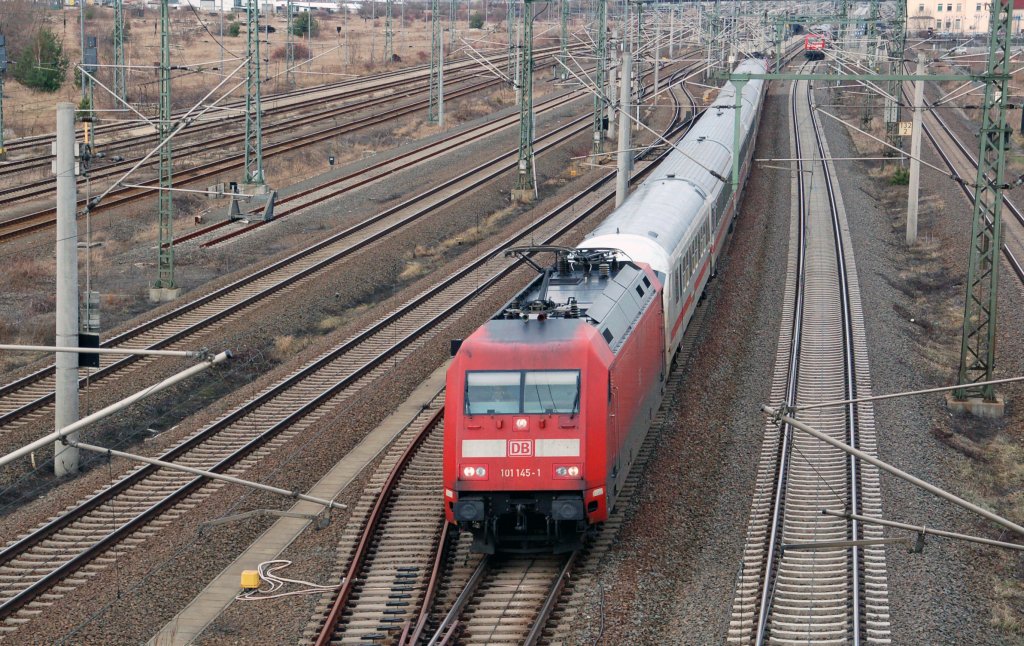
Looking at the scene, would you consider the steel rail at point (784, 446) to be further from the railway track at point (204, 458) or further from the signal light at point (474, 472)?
the railway track at point (204, 458)

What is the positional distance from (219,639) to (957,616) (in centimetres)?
868

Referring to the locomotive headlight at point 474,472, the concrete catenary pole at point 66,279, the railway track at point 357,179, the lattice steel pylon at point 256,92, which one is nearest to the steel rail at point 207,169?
the lattice steel pylon at point 256,92

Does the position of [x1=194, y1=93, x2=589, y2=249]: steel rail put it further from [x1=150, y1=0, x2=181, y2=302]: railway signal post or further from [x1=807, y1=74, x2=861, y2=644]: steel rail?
[x1=807, y1=74, x2=861, y2=644]: steel rail

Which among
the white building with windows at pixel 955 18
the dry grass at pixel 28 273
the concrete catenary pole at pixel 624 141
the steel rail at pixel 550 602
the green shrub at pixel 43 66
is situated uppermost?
the white building with windows at pixel 955 18

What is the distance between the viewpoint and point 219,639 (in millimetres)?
14758

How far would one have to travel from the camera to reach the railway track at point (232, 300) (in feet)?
81.1

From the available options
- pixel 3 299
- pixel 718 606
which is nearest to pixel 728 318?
pixel 718 606

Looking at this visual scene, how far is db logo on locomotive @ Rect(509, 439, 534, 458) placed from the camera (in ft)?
52.8

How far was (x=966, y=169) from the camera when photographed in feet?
184

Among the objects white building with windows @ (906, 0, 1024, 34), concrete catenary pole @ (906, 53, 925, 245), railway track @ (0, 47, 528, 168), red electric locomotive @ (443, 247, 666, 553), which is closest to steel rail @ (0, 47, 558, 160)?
railway track @ (0, 47, 528, 168)

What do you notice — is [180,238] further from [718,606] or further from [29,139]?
[718,606]

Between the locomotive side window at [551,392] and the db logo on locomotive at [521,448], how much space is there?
0.39 meters

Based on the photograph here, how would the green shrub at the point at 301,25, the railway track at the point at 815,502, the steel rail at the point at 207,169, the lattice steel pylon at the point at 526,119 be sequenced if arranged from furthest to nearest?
1. the green shrub at the point at 301,25
2. the lattice steel pylon at the point at 526,119
3. the steel rail at the point at 207,169
4. the railway track at the point at 815,502

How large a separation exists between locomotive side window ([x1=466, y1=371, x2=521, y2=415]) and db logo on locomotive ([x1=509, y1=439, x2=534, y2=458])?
0.41 meters
